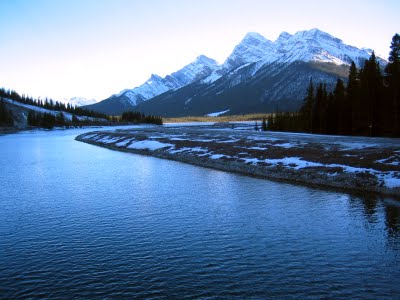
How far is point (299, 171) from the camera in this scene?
39.2 meters

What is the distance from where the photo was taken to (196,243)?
18625mm

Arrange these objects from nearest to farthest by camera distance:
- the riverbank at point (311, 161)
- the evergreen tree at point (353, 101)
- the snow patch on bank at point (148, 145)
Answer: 1. the riverbank at point (311, 161)
2. the snow patch on bank at point (148, 145)
3. the evergreen tree at point (353, 101)

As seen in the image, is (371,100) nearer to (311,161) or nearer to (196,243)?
(311,161)

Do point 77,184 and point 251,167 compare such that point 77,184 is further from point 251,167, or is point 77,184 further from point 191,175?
point 251,167

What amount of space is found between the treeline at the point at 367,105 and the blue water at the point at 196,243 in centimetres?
4057

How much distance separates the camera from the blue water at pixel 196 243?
13.9 metres

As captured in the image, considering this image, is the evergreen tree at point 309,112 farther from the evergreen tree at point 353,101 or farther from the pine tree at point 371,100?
the pine tree at point 371,100

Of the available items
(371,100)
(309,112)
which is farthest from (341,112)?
(309,112)

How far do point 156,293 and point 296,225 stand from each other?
35.9 feet

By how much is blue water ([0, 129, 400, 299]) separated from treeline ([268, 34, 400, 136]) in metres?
40.6

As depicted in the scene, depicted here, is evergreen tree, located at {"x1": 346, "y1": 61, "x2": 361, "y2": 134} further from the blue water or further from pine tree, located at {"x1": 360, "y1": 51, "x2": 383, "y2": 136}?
the blue water

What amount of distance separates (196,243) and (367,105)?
59.9 meters

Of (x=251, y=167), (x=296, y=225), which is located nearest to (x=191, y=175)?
(x=251, y=167)

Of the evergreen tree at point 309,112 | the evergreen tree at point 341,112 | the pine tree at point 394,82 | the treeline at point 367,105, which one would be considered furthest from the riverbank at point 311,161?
the evergreen tree at point 309,112
